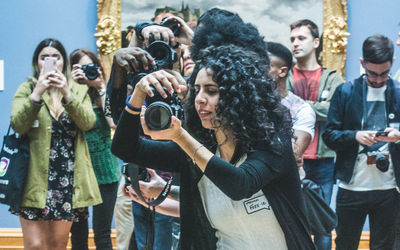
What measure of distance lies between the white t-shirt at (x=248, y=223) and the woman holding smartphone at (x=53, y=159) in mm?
1703

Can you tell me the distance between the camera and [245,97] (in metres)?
1.92

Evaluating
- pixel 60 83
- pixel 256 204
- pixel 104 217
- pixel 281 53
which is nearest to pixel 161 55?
pixel 256 204

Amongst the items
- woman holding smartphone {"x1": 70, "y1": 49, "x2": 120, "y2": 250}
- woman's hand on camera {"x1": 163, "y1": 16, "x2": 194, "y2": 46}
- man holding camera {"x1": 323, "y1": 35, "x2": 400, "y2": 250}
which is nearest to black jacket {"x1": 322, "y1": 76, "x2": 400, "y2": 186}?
man holding camera {"x1": 323, "y1": 35, "x2": 400, "y2": 250}

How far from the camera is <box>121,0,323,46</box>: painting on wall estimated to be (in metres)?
4.91

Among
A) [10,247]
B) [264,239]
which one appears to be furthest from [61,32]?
[264,239]

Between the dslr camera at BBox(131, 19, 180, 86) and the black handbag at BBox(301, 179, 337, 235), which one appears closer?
the dslr camera at BBox(131, 19, 180, 86)

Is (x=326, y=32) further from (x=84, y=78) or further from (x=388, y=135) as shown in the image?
(x=84, y=78)

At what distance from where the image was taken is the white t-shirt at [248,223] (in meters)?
1.92

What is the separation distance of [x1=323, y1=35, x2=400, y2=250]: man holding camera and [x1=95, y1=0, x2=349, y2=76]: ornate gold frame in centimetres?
125

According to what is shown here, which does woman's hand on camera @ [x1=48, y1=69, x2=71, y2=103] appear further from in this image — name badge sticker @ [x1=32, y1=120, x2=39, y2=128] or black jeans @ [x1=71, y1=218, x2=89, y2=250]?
black jeans @ [x1=71, y1=218, x2=89, y2=250]

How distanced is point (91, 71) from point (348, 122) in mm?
1838

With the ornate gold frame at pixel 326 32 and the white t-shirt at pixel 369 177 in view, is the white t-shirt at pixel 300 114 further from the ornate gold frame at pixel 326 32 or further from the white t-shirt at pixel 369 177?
the ornate gold frame at pixel 326 32

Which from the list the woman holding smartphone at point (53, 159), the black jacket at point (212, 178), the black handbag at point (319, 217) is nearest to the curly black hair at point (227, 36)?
the black jacket at point (212, 178)

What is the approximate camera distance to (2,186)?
3.29 metres
